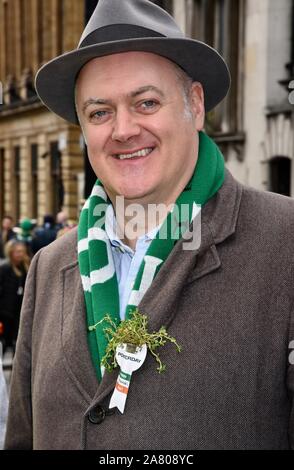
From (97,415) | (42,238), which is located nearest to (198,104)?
(97,415)

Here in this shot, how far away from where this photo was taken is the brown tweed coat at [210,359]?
2.29 meters

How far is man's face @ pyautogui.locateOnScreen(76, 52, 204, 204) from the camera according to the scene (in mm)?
2438

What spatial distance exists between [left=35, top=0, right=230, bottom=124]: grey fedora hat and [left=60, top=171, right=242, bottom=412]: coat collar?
355 mm

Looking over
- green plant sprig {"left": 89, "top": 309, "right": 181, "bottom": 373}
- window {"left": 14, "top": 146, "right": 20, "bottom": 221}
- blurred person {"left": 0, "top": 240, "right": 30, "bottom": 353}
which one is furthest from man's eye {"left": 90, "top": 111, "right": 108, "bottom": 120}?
window {"left": 14, "top": 146, "right": 20, "bottom": 221}

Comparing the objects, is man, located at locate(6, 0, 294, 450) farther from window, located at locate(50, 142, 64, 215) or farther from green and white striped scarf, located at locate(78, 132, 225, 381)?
window, located at locate(50, 142, 64, 215)

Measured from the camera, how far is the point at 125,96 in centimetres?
243

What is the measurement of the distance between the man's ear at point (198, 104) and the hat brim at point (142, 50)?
0.09 feet

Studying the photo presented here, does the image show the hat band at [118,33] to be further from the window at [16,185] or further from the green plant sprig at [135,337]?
the window at [16,185]

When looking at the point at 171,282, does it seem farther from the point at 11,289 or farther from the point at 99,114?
the point at 11,289

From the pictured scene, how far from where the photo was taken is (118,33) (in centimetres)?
251

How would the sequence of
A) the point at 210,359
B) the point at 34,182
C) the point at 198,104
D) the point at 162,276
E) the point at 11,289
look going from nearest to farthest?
the point at 210,359
the point at 162,276
the point at 198,104
the point at 11,289
the point at 34,182

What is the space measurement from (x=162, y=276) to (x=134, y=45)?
2.27 feet

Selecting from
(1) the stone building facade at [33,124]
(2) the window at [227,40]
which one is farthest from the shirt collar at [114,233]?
(1) the stone building facade at [33,124]
